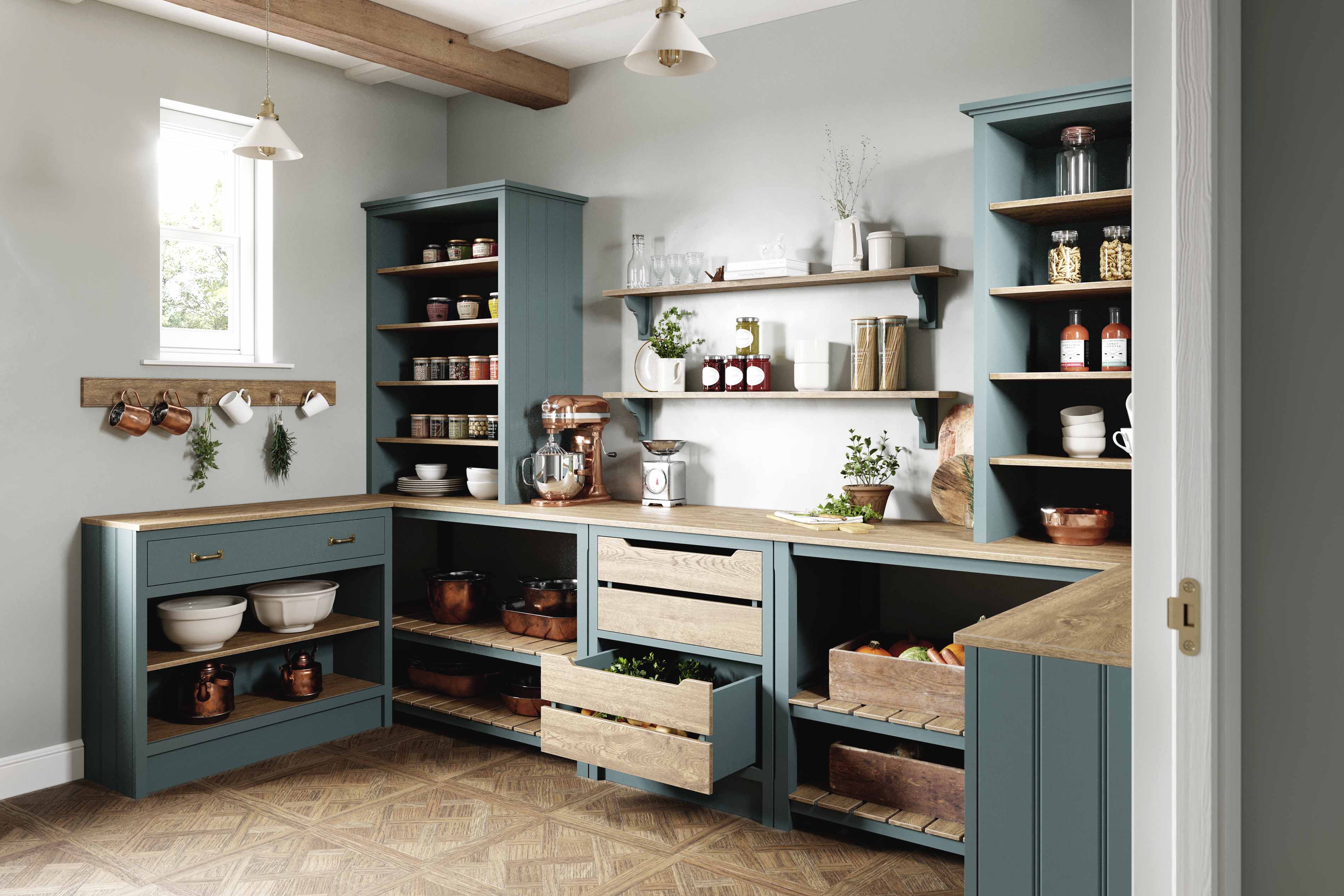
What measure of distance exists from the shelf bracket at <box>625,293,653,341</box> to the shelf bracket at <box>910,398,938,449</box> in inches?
45.2

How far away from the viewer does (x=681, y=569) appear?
10.9ft

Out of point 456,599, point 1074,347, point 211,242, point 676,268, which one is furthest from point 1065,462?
point 211,242

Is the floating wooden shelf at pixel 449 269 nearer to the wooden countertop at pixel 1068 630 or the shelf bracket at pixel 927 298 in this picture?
the shelf bracket at pixel 927 298

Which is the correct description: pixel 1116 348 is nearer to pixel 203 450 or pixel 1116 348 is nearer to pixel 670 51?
pixel 670 51

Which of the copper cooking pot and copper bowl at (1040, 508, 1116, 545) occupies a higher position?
copper bowl at (1040, 508, 1116, 545)

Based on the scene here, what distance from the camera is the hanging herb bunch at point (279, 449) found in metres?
4.14

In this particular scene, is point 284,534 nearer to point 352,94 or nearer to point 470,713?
point 470,713

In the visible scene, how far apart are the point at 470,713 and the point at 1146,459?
313cm

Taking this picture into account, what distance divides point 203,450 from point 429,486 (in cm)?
91

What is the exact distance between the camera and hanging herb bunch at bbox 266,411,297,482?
4.14m

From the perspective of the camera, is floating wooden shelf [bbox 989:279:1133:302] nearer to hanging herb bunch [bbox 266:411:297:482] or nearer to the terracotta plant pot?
the terracotta plant pot

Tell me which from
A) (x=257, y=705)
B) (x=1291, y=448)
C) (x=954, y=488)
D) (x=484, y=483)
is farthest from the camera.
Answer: (x=484, y=483)

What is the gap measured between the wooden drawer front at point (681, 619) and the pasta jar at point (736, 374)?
2.49 ft

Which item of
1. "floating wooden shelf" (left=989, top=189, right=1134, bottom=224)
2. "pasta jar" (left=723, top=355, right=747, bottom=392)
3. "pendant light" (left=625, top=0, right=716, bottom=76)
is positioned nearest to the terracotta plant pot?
"pasta jar" (left=723, top=355, right=747, bottom=392)
